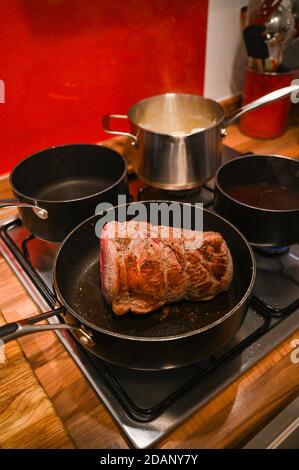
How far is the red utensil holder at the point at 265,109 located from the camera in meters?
1.23

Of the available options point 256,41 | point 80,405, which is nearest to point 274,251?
point 80,405

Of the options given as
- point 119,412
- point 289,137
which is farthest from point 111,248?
point 289,137

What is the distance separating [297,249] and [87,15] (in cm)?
78

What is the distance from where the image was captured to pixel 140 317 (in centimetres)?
72

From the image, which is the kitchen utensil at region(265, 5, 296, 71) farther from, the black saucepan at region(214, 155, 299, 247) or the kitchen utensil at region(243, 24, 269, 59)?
the black saucepan at region(214, 155, 299, 247)

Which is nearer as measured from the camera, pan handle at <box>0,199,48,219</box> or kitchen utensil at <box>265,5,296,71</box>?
pan handle at <box>0,199,48,219</box>

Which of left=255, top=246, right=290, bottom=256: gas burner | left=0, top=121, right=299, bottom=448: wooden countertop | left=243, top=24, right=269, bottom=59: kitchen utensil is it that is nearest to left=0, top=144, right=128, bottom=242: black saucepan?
left=0, top=121, right=299, bottom=448: wooden countertop

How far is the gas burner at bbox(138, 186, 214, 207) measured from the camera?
1088 millimetres

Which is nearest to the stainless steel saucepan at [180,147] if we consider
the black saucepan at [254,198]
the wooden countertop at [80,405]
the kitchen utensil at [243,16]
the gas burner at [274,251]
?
the black saucepan at [254,198]

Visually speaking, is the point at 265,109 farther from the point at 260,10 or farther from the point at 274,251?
the point at 274,251

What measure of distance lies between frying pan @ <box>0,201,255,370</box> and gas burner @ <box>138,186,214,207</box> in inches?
9.8

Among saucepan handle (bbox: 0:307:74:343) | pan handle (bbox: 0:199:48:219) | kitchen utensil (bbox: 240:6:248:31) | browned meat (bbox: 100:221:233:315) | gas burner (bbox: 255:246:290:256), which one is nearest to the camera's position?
saucepan handle (bbox: 0:307:74:343)

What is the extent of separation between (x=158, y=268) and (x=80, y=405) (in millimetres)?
262

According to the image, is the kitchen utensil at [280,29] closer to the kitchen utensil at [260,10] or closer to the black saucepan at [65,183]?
the kitchen utensil at [260,10]
